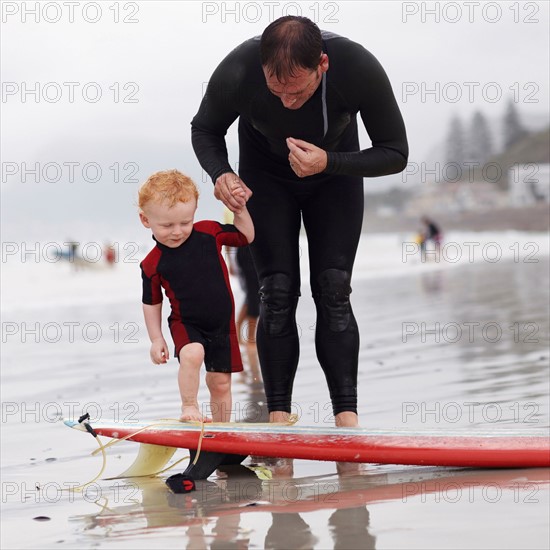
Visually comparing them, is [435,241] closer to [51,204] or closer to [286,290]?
[286,290]

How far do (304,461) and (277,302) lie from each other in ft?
2.26

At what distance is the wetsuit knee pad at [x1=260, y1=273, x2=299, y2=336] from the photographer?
172 inches

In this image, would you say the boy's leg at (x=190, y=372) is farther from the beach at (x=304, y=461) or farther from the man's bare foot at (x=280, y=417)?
the man's bare foot at (x=280, y=417)

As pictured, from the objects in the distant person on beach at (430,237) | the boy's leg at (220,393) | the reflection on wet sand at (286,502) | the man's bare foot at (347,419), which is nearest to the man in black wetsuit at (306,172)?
the man's bare foot at (347,419)

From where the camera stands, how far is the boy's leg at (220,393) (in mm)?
4129

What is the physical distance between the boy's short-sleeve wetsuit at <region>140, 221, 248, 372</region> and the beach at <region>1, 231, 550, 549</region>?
52 cm

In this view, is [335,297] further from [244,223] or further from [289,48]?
[289,48]

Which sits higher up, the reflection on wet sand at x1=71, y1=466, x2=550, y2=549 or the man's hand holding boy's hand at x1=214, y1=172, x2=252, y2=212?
the man's hand holding boy's hand at x1=214, y1=172, x2=252, y2=212

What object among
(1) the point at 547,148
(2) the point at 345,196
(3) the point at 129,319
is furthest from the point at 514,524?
(1) the point at 547,148

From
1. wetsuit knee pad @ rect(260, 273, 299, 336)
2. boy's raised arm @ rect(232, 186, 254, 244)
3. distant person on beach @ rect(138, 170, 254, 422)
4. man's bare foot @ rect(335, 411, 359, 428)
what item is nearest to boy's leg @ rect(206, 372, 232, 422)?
distant person on beach @ rect(138, 170, 254, 422)

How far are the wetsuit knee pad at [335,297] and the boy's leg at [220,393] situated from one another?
53 centimetres

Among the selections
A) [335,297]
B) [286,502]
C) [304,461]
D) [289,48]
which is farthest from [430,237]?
[286,502]

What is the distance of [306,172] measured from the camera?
12.9 ft

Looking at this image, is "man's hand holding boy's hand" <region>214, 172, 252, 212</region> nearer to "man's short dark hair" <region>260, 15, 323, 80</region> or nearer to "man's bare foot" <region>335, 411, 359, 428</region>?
"man's short dark hair" <region>260, 15, 323, 80</region>
